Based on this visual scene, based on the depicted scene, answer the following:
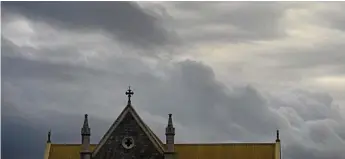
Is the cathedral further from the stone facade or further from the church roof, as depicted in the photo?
the church roof

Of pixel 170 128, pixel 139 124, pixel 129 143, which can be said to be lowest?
pixel 129 143

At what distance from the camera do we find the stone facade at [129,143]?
3081 inches

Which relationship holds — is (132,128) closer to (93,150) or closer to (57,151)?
(93,150)

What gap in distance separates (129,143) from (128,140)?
357 millimetres

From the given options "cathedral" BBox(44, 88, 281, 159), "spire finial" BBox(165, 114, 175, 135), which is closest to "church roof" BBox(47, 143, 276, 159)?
"cathedral" BBox(44, 88, 281, 159)

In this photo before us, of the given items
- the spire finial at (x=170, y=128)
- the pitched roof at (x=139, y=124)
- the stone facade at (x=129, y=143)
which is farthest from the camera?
the stone facade at (x=129, y=143)

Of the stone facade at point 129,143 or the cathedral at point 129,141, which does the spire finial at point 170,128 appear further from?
the stone facade at point 129,143

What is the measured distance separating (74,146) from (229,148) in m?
19.2

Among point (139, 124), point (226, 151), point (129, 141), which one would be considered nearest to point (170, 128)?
point (139, 124)

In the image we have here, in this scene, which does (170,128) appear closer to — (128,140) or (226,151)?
(128,140)

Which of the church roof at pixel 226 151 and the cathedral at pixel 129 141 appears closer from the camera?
the cathedral at pixel 129 141

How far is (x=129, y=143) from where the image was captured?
78.7 meters

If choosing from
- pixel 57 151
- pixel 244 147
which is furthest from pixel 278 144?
pixel 57 151

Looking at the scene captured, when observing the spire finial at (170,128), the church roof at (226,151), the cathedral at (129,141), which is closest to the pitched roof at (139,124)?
the cathedral at (129,141)
